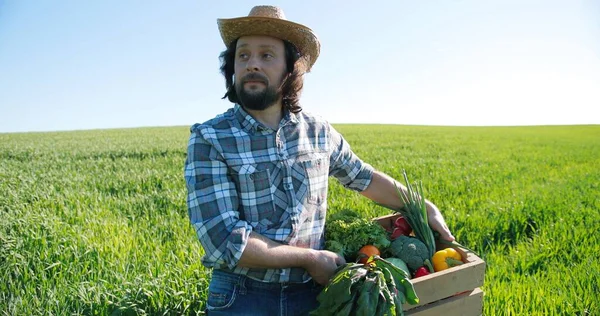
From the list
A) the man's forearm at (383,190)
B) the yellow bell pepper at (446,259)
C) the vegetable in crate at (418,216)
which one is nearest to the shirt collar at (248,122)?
the man's forearm at (383,190)

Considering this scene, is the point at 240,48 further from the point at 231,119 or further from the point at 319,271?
the point at 319,271

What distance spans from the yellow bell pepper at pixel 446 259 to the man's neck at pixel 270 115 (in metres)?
1.33

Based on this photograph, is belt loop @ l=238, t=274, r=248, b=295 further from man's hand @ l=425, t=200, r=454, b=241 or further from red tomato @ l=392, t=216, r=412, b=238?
man's hand @ l=425, t=200, r=454, b=241

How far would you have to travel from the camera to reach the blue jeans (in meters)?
2.52

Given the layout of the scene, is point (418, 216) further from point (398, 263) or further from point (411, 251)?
point (398, 263)

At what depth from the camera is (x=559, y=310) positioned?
3498 millimetres

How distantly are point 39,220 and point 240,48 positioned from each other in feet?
12.8

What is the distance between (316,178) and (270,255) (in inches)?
26.6

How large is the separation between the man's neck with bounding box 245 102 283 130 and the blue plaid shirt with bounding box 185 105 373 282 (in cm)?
6

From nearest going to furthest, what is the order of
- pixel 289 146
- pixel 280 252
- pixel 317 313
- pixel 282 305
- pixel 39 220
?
pixel 317 313 < pixel 280 252 < pixel 282 305 < pixel 289 146 < pixel 39 220

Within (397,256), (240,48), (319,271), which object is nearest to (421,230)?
(397,256)

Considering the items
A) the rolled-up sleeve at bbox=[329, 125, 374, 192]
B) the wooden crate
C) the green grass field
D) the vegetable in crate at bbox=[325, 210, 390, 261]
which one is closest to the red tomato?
the vegetable in crate at bbox=[325, 210, 390, 261]

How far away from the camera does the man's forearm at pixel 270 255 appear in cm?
236

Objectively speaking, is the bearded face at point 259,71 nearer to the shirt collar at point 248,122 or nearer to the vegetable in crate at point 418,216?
the shirt collar at point 248,122
